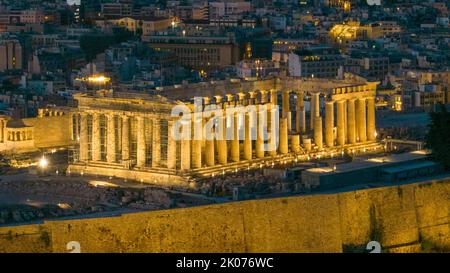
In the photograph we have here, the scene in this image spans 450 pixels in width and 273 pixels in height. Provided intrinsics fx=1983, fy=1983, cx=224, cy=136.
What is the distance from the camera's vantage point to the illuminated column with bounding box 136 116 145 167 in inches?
1885

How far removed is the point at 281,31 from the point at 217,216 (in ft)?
202

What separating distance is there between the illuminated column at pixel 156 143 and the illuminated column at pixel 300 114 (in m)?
6.26

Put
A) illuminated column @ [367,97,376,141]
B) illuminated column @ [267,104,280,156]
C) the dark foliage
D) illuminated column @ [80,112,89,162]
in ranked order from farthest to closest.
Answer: the dark foliage
illuminated column @ [367,97,376,141]
illuminated column @ [267,104,280,156]
illuminated column @ [80,112,89,162]

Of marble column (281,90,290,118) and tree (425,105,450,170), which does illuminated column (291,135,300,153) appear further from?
tree (425,105,450,170)

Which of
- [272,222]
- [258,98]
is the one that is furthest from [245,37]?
[272,222]

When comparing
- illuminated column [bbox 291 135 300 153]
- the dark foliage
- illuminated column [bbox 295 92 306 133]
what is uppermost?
illuminated column [bbox 295 92 306 133]

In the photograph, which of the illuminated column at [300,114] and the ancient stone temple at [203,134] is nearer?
the ancient stone temple at [203,134]

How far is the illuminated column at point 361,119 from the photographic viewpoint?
5234 centimetres

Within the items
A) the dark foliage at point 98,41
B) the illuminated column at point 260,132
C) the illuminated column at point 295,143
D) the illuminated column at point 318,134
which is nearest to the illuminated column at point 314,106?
the illuminated column at point 318,134

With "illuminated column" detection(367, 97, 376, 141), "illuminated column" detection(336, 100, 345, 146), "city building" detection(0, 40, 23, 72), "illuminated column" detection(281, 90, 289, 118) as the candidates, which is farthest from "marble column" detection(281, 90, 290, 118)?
"city building" detection(0, 40, 23, 72)

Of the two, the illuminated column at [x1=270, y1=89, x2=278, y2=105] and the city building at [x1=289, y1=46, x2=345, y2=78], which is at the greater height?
the illuminated column at [x1=270, y1=89, x2=278, y2=105]

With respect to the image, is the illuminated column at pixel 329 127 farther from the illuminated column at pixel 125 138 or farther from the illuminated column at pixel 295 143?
the illuminated column at pixel 125 138

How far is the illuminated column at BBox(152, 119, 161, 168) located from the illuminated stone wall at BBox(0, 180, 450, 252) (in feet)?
34.2

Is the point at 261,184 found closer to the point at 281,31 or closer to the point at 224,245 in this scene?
the point at 224,245
